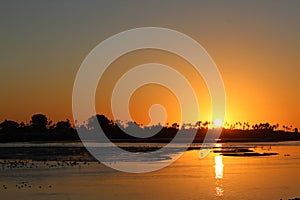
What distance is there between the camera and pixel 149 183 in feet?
125

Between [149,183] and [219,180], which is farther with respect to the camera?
[219,180]

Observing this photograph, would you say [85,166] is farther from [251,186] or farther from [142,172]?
[251,186]

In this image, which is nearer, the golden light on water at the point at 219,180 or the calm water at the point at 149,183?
the calm water at the point at 149,183

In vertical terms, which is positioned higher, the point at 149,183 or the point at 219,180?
the point at 219,180

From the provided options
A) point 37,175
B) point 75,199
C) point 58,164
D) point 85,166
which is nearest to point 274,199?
point 75,199

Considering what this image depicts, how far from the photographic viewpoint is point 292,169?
162ft

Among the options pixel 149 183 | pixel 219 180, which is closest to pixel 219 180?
pixel 219 180

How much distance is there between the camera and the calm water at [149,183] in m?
32.5

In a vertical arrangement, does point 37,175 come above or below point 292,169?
below

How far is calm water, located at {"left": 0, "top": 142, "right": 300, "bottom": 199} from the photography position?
32500 millimetres

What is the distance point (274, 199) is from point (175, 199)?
5.86 metres

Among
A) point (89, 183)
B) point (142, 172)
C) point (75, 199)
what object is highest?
point (142, 172)

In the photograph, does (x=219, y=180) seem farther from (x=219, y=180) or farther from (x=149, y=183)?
(x=149, y=183)

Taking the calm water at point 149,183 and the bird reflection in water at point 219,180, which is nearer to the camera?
the calm water at point 149,183
